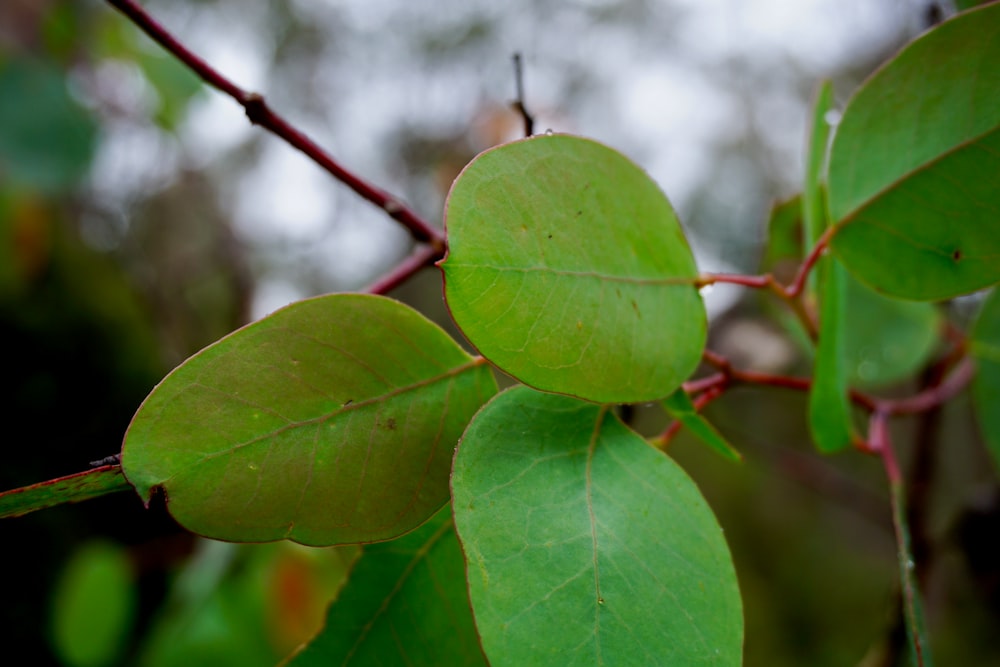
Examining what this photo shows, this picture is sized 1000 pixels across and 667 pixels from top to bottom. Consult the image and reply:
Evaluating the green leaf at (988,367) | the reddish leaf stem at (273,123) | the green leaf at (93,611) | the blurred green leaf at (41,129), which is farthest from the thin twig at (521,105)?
the blurred green leaf at (41,129)

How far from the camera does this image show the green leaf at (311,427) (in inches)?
9.3

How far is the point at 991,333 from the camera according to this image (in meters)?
0.61

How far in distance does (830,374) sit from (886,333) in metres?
0.46

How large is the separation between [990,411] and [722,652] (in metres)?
0.52

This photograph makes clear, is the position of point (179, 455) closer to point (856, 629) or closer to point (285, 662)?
point (285, 662)

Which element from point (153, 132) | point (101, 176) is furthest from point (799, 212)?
point (101, 176)

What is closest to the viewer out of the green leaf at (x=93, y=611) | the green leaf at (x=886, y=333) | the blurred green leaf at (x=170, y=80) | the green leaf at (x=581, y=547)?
the green leaf at (x=581, y=547)

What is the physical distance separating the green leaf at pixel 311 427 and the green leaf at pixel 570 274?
55 millimetres

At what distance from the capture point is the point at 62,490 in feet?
0.76

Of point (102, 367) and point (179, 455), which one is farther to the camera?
point (102, 367)

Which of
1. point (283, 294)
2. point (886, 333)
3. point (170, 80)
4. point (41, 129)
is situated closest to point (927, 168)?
Result: point (886, 333)

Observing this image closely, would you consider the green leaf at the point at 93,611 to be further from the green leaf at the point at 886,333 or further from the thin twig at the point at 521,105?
the green leaf at the point at 886,333

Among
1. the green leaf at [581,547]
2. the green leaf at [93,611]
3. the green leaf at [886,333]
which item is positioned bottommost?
the green leaf at [93,611]

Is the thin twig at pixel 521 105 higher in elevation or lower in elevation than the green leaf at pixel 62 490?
higher
